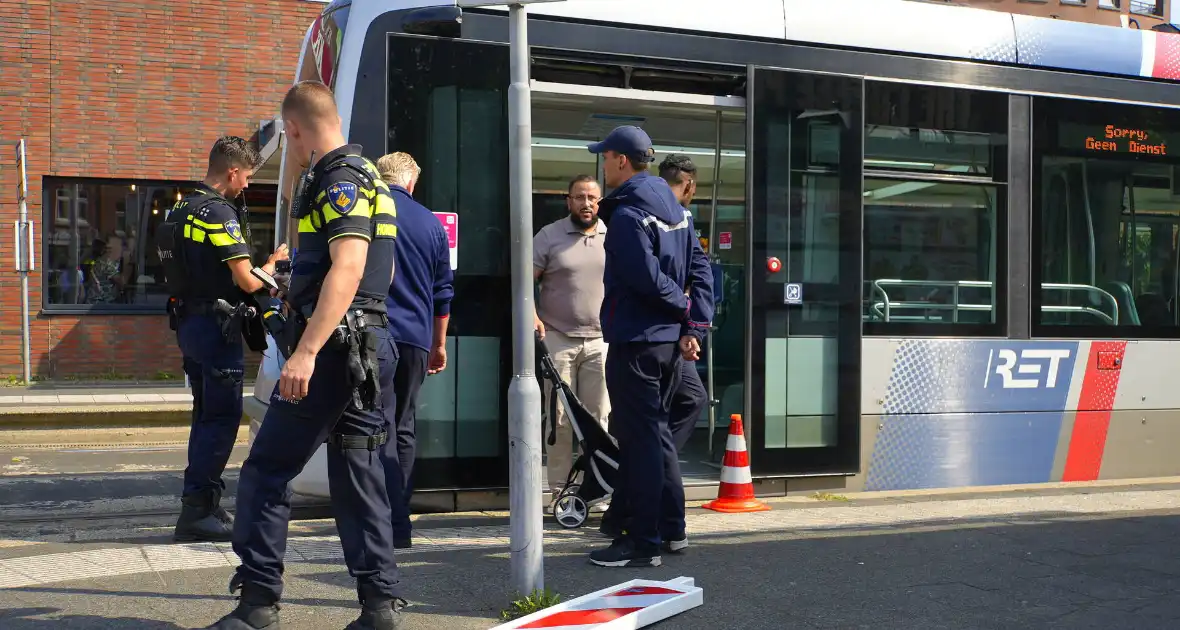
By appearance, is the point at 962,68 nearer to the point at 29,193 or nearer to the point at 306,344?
the point at 306,344

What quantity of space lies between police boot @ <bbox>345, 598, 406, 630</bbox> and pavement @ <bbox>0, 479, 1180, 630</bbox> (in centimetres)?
24

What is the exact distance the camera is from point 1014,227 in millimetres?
7605

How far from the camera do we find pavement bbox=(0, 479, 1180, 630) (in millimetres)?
4410

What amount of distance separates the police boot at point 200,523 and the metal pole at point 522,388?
2027 millimetres

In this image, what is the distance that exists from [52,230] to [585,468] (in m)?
12.7

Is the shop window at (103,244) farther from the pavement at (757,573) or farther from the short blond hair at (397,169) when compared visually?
the short blond hair at (397,169)

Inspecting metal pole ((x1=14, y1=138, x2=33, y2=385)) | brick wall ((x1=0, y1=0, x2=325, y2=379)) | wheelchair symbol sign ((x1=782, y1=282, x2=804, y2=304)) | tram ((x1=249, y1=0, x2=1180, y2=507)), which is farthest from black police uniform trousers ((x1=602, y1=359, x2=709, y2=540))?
brick wall ((x1=0, y1=0, x2=325, y2=379))

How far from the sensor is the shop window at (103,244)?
1627cm

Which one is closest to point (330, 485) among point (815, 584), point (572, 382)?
point (815, 584)

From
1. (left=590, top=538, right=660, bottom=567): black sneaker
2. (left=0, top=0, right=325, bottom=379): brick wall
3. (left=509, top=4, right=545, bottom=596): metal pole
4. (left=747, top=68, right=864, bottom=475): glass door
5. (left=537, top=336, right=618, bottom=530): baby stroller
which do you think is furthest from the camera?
(left=0, top=0, right=325, bottom=379): brick wall

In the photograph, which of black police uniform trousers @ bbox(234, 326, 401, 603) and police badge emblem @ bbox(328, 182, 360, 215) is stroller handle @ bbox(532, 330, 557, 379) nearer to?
black police uniform trousers @ bbox(234, 326, 401, 603)

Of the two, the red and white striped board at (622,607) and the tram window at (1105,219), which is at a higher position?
the tram window at (1105,219)

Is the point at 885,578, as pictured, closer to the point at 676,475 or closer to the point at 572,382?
the point at 676,475

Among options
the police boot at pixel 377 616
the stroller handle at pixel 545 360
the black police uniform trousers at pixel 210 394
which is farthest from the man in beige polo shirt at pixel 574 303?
the police boot at pixel 377 616
